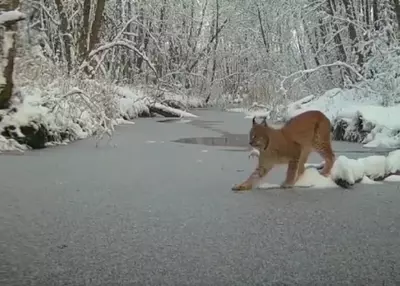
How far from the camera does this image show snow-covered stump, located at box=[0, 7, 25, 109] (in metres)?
7.07

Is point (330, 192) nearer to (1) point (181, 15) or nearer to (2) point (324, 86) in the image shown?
(2) point (324, 86)

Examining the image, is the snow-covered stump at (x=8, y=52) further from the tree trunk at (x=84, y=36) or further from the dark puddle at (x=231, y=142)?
the tree trunk at (x=84, y=36)

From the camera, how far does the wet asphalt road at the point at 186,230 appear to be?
2361 mm

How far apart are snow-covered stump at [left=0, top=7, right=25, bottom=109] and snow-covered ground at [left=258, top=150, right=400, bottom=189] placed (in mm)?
4021

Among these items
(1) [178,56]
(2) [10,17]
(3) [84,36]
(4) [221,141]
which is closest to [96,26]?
(3) [84,36]

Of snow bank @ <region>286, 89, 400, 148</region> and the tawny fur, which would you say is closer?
the tawny fur

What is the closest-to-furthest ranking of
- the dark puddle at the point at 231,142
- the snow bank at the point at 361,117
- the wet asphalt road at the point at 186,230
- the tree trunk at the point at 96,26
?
the wet asphalt road at the point at 186,230
the dark puddle at the point at 231,142
the snow bank at the point at 361,117
the tree trunk at the point at 96,26

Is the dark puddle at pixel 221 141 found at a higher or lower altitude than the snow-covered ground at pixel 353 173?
lower

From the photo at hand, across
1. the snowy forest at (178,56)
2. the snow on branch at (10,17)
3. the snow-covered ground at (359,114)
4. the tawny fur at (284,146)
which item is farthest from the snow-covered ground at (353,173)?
the snowy forest at (178,56)

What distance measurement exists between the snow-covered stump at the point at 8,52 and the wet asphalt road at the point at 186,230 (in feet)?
7.95

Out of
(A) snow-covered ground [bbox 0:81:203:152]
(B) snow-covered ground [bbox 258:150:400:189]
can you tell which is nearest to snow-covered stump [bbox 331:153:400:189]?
(B) snow-covered ground [bbox 258:150:400:189]

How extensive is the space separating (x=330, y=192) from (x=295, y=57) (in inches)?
577

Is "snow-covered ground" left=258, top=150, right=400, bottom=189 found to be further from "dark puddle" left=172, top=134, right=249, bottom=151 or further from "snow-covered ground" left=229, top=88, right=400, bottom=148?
"snow-covered ground" left=229, top=88, right=400, bottom=148

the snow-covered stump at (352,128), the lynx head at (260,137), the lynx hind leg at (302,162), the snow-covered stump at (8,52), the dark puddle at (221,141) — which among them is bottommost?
the dark puddle at (221,141)
